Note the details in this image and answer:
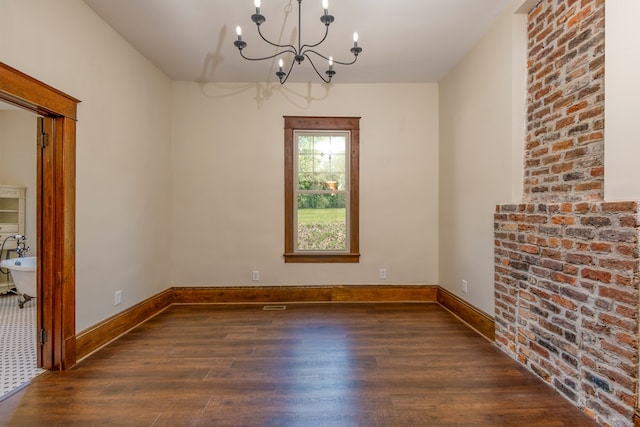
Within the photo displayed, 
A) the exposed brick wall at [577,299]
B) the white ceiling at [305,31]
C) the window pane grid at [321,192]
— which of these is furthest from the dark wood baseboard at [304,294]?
the white ceiling at [305,31]

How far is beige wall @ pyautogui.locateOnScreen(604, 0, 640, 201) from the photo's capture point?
1.61 m

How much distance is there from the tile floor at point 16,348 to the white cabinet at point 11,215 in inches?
44.1

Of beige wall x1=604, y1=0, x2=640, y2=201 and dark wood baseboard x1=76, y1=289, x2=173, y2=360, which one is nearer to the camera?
beige wall x1=604, y1=0, x2=640, y2=201

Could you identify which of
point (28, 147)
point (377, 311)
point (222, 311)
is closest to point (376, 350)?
point (377, 311)

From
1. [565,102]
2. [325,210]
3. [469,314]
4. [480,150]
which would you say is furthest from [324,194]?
[565,102]

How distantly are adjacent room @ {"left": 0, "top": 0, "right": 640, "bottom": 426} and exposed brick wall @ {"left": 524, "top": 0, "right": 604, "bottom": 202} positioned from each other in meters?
0.02

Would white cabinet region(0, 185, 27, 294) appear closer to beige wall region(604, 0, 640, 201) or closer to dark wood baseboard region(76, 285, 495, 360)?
dark wood baseboard region(76, 285, 495, 360)

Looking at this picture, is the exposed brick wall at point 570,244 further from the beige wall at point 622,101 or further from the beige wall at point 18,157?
the beige wall at point 18,157

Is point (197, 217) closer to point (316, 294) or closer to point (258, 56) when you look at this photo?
point (316, 294)

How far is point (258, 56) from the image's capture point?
3.29 meters

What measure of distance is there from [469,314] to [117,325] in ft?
11.2

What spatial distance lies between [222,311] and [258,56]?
9.43 ft

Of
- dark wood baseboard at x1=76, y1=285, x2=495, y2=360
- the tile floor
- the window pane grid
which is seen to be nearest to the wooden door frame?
the tile floor

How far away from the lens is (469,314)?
10.4ft
